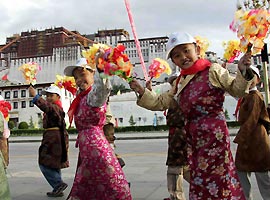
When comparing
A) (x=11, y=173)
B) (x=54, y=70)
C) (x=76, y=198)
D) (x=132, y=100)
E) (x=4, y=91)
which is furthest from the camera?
(x=54, y=70)

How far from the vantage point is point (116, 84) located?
70812mm

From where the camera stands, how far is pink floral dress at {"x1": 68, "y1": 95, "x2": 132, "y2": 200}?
322 centimetres

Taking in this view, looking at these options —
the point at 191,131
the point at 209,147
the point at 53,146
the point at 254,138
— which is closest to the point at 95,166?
the point at 191,131

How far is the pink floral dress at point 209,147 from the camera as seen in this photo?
2697 mm

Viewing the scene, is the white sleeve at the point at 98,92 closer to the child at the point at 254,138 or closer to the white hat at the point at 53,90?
the child at the point at 254,138

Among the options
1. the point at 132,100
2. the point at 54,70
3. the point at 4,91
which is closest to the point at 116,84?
the point at 54,70

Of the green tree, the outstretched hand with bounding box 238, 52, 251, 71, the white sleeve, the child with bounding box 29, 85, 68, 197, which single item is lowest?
the green tree

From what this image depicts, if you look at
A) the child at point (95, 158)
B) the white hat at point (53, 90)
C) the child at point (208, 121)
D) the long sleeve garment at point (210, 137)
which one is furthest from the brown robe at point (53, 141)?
the long sleeve garment at point (210, 137)

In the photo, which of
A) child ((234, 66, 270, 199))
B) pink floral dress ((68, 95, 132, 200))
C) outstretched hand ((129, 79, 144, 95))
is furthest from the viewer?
child ((234, 66, 270, 199))

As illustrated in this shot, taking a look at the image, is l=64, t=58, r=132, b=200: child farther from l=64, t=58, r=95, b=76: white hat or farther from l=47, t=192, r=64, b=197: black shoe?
l=47, t=192, r=64, b=197: black shoe

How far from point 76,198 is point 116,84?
67638 mm

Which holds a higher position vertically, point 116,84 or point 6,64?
point 6,64

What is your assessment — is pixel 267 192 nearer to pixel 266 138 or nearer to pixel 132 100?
pixel 266 138

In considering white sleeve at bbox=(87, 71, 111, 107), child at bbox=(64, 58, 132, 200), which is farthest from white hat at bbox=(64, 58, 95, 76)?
white sleeve at bbox=(87, 71, 111, 107)
